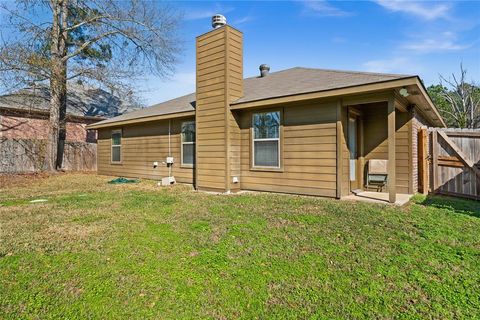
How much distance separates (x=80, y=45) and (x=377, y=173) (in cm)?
1592

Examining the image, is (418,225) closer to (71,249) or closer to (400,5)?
(71,249)

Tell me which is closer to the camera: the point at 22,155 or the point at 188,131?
the point at 188,131

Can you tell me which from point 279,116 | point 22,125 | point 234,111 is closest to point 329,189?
point 279,116

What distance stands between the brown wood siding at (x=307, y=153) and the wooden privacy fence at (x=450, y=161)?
115 inches

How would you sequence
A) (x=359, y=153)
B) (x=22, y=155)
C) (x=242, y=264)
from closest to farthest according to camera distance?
(x=242, y=264), (x=359, y=153), (x=22, y=155)

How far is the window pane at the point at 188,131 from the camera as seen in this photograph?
892 centimetres

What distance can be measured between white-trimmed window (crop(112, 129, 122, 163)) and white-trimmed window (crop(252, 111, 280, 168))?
7.37 metres

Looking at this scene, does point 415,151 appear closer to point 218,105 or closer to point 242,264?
point 218,105

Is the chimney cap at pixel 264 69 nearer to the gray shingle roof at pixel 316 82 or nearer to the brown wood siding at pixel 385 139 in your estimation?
the gray shingle roof at pixel 316 82

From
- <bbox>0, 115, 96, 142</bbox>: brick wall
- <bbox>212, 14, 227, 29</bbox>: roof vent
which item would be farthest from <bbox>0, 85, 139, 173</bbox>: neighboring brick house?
<bbox>212, 14, 227, 29</bbox>: roof vent

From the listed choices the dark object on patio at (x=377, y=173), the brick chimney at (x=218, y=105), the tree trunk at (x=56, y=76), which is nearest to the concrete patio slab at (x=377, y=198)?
the dark object on patio at (x=377, y=173)

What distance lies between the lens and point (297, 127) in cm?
664

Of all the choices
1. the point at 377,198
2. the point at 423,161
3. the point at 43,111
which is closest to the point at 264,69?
the point at 423,161

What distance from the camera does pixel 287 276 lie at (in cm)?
260
